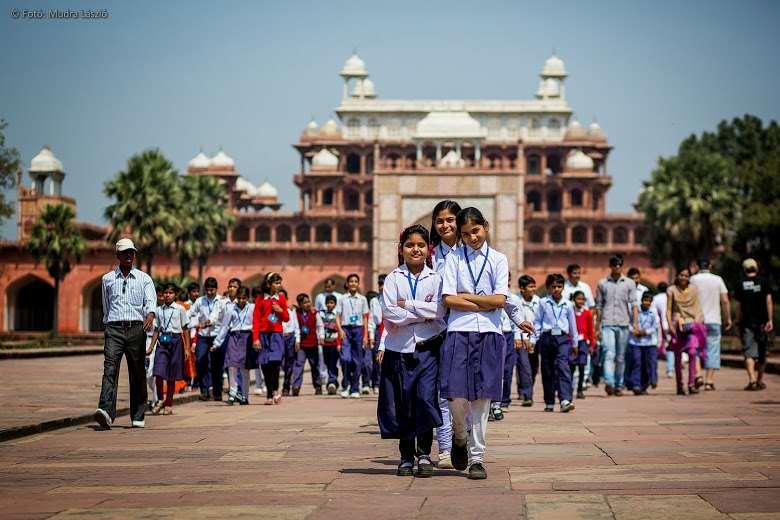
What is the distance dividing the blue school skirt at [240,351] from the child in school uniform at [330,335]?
1788 millimetres

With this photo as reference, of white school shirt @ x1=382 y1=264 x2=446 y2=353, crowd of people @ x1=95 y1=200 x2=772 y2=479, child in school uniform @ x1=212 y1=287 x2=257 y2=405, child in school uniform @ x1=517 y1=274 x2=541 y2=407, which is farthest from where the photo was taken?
child in school uniform @ x1=212 y1=287 x2=257 y2=405

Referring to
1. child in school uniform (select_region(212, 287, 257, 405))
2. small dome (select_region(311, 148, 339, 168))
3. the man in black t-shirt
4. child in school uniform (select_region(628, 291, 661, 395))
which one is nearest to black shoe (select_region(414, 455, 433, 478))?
child in school uniform (select_region(212, 287, 257, 405))

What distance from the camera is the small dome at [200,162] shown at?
80375 millimetres

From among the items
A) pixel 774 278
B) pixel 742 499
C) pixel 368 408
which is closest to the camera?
pixel 742 499

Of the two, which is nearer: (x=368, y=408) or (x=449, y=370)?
(x=449, y=370)

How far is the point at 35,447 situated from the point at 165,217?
131 ft

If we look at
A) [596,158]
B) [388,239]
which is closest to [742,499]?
[388,239]

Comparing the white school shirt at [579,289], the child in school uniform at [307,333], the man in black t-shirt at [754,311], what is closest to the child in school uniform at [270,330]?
the child in school uniform at [307,333]

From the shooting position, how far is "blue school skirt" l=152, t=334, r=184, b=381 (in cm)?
1393

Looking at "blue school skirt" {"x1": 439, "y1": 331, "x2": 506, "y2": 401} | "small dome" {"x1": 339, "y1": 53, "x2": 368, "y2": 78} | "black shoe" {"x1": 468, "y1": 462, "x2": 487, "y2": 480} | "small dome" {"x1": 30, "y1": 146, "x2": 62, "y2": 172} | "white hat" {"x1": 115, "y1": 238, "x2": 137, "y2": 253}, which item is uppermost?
"small dome" {"x1": 339, "y1": 53, "x2": 368, "y2": 78}

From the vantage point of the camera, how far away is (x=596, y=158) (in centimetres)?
8219

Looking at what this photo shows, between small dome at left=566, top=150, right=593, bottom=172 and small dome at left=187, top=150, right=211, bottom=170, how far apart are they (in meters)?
20.4

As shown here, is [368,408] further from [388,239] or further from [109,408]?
[388,239]

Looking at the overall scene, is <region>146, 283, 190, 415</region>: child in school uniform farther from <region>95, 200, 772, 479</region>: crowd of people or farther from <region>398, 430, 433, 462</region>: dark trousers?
<region>398, 430, 433, 462</region>: dark trousers
